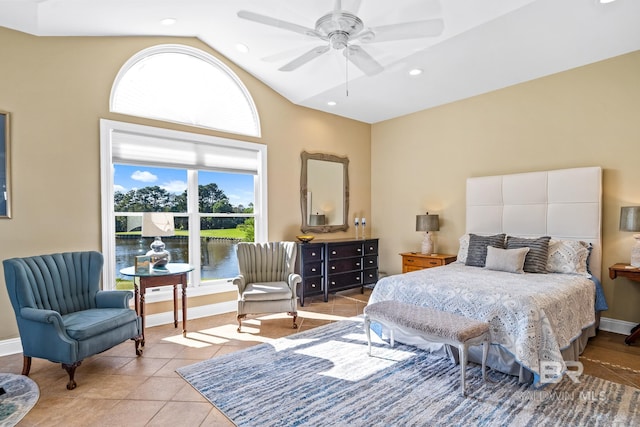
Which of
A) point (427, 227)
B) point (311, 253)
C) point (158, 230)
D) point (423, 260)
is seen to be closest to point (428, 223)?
point (427, 227)

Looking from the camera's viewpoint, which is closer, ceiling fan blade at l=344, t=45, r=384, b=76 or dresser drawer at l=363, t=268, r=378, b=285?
ceiling fan blade at l=344, t=45, r=384, b=76

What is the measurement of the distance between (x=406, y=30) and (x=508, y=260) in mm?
2665

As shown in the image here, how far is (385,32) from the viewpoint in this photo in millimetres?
3068

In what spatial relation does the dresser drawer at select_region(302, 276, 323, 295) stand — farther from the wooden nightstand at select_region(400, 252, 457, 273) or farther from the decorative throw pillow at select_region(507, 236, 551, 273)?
the decorative throw pillow at select_region(507, 236, 551, 273)

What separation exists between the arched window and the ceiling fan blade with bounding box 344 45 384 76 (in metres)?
1.86

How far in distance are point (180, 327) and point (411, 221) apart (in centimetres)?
400

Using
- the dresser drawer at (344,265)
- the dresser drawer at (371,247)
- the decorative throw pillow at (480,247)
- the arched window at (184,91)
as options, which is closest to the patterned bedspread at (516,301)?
the decorative throw pillow at (480,247)

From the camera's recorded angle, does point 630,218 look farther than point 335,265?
No

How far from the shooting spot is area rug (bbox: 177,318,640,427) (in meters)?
2.32

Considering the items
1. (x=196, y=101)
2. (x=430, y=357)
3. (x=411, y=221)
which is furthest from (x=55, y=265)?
(x=411, y=221)

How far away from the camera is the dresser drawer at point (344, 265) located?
552cm

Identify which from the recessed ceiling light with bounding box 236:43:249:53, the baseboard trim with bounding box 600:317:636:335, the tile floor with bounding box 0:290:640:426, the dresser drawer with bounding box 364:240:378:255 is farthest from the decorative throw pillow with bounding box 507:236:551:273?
the recessed ceiling light with bounding box 236:43:249:53

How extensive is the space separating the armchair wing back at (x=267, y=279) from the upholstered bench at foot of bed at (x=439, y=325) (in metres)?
1.28

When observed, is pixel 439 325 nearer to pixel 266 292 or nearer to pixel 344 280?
pixel 266 292
